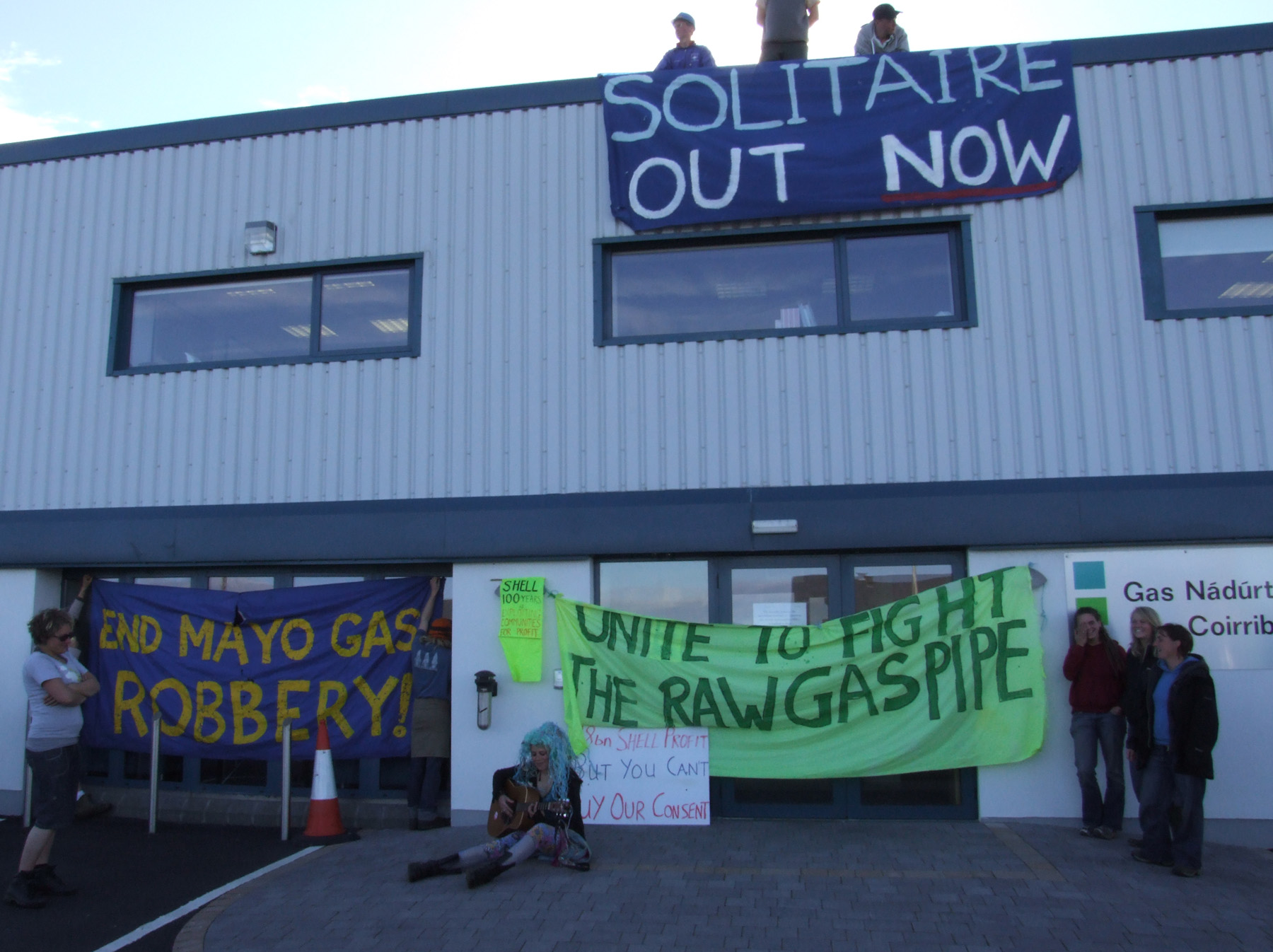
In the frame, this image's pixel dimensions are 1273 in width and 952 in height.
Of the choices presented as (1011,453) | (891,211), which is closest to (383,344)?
(891,211)

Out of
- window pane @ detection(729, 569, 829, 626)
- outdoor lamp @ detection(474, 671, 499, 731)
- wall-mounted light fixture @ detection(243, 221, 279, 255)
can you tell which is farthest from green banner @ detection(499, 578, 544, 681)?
wall-mounted light fixture @ detection(243, 221, 279, 255)

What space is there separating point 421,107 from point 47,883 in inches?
280

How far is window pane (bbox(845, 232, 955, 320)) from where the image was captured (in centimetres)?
836

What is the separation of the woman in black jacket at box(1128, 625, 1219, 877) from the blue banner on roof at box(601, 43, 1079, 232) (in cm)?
415

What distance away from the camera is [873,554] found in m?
8.08

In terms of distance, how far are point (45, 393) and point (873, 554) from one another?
26.9ft

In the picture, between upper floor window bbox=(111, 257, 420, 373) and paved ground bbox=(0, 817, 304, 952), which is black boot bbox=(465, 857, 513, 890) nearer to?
paved ground bbox=(0, 817, 304, 952)

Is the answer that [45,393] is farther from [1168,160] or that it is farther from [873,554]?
[1168,160]

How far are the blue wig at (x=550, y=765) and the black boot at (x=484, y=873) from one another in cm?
59

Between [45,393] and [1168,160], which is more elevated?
[1168,160]

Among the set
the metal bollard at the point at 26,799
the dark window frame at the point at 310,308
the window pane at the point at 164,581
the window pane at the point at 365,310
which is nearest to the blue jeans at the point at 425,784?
the window pane at the point at 164,581

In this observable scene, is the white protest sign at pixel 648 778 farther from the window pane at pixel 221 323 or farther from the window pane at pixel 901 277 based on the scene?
the window pane at pixel 221 323

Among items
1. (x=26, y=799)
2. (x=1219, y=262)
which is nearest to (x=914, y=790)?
(x=1219, y=262)

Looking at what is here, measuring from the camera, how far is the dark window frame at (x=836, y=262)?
8250mm
